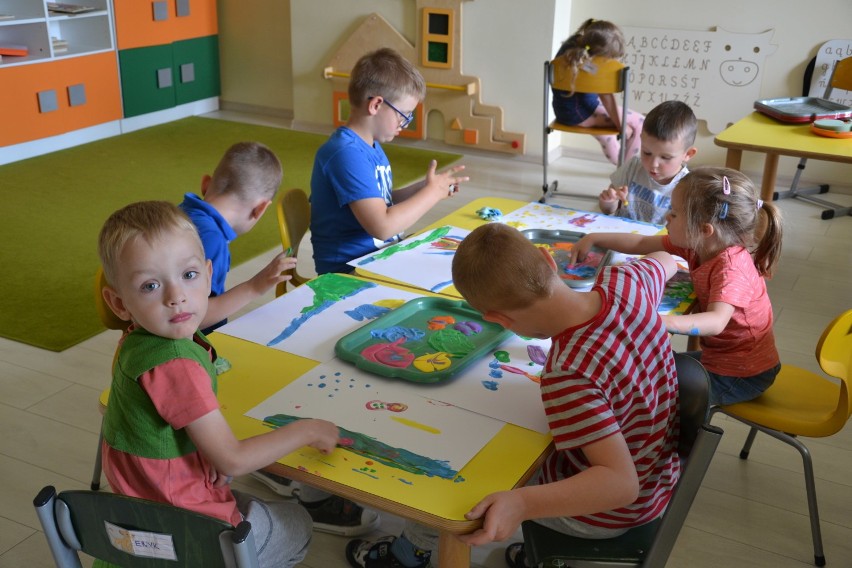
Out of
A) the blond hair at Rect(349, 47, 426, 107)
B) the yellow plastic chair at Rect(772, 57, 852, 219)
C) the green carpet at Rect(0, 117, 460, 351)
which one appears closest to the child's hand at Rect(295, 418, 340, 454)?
the blond hair at Rect(349, 47, 426, 107)

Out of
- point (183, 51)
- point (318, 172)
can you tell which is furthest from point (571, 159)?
point (318, 172)

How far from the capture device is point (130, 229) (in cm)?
126

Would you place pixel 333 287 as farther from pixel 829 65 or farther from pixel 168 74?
pixel 168 74

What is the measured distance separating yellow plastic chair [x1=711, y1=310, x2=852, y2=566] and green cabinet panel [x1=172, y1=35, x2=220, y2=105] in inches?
198

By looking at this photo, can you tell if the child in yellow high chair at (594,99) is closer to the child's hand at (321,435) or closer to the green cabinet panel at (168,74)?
the green cabinet panel at (168,74)

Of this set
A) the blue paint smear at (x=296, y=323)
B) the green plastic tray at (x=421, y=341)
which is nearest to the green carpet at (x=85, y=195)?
the blue paint smear at (x=296, y=323)

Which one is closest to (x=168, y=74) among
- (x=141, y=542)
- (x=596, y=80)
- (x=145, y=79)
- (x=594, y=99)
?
(x=145, y=79)

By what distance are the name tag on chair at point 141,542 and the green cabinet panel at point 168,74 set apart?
5.12m

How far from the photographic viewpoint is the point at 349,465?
127cm

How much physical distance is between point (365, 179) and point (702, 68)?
131 inches

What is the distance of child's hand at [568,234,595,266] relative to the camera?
81.4 inches

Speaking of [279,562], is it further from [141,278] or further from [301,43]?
[301,43]

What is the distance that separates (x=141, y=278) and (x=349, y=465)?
16.2 inches

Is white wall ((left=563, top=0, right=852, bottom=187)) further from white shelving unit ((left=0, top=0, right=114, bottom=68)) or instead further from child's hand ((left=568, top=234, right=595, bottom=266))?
child's hand ((left=568, top=234, right=595, bottom=266))
